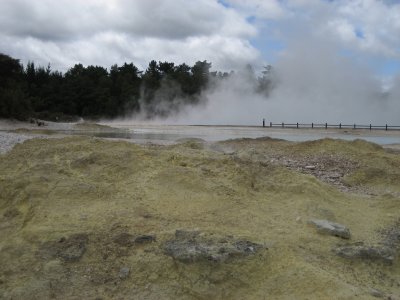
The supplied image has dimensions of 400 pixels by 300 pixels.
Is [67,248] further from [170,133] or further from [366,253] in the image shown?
[170,133]

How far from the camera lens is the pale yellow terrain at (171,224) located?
5.31 metres

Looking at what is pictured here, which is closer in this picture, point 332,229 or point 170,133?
point 332,229

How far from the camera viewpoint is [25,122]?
49.8 metres

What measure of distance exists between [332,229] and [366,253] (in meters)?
0.53

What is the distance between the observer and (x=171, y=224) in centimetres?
628

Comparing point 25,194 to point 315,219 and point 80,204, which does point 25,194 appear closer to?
point 80,204

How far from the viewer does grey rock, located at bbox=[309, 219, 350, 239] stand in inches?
245

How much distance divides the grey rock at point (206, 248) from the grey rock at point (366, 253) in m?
0.95

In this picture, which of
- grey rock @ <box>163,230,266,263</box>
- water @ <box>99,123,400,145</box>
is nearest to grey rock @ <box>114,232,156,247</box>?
grey rock @ <box>163,230,266,263</box>

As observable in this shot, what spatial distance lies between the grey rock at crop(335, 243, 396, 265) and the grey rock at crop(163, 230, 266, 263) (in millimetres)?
950

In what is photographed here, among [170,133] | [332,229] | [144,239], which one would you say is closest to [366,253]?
[332,229]

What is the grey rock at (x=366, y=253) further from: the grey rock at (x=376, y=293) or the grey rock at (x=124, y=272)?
the grey rock at (x=124, y=272)

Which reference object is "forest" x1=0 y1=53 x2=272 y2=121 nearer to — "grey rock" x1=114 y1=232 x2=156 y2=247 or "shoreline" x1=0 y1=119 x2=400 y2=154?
"shoreline" x1=0 y1=119 x2=400 y2=154

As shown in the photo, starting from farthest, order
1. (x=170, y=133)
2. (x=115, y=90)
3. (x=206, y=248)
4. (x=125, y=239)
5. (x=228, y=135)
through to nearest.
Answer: (x=115, y=90) → (x=170, y=133) → (x=228, y=135) → (x=125, y=239) → (x=206, y=248)
